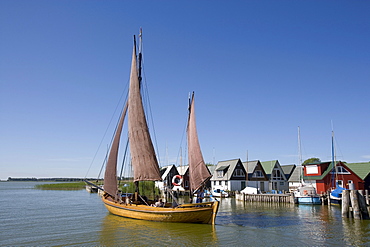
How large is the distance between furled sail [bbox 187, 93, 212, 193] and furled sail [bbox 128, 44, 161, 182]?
3.38 meters

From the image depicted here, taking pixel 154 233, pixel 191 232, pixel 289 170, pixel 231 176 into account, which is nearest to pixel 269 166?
pixel 289 170

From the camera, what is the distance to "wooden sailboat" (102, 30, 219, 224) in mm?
24109

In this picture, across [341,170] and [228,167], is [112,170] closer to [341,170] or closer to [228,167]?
[228,167]

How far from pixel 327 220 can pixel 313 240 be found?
914cm

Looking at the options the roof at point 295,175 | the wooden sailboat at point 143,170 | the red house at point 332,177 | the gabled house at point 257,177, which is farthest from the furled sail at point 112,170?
the roof at point 295,175

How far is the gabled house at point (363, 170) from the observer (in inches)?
1893

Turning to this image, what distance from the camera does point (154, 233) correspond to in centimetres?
2139

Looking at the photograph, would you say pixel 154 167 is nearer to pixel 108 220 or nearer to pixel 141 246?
pixel 108 220

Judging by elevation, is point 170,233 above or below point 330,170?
below

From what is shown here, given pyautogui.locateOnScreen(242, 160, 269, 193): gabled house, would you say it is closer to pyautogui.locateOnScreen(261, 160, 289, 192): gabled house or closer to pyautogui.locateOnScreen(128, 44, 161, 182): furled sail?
pyautogui.locateOnScreen(261, 160, 289, 192): gabled house

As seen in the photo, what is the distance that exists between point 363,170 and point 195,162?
1438 inches

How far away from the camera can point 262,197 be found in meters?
44.1

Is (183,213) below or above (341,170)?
below

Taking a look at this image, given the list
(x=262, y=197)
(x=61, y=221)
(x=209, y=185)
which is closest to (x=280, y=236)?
(x=61, y=221)
